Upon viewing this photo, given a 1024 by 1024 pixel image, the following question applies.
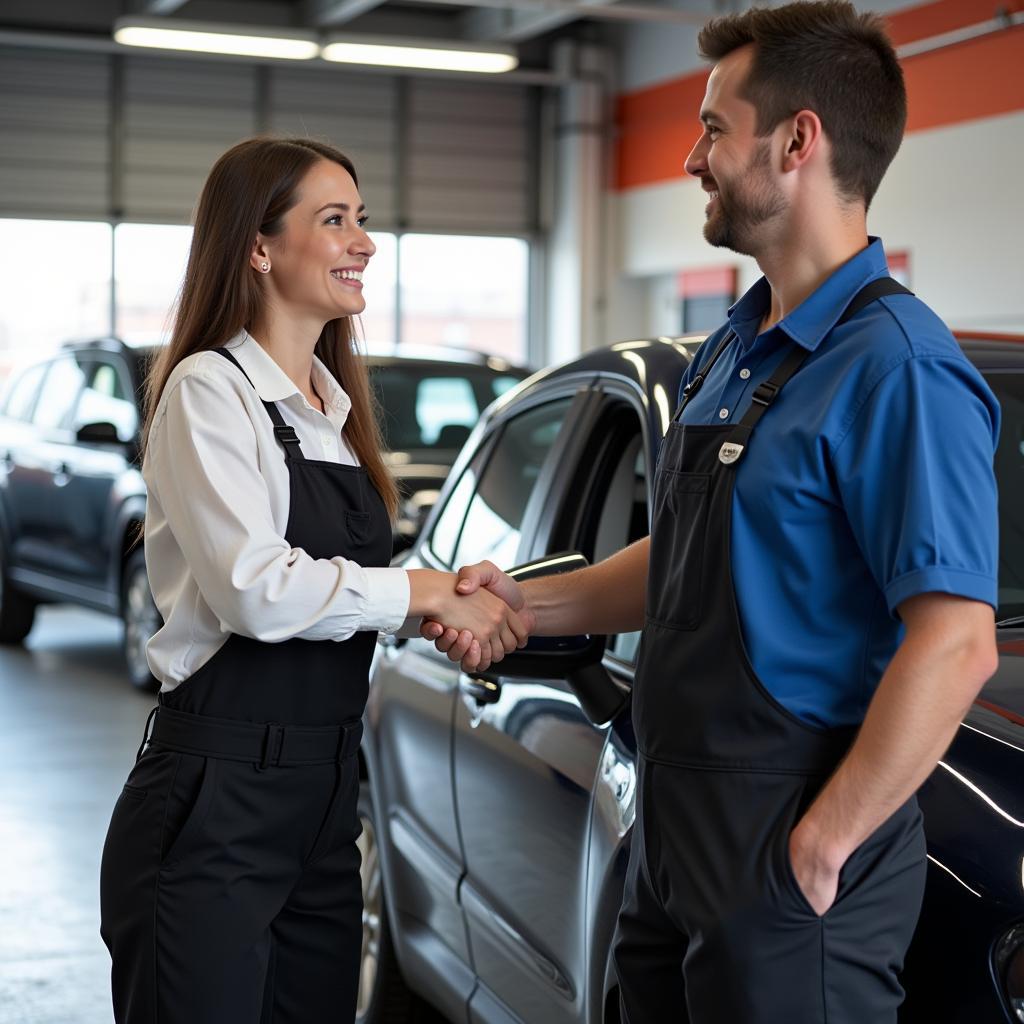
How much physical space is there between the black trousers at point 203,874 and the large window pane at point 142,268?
13.3m

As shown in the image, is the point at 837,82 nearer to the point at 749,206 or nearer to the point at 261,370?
the point at 749,206

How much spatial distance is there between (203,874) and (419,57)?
41.9 ft

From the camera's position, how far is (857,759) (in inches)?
61.4

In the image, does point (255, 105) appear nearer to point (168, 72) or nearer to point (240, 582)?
point (168, 72)

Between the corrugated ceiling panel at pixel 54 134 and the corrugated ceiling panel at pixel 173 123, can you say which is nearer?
the corrugated ceiling panel at pixel 54 134

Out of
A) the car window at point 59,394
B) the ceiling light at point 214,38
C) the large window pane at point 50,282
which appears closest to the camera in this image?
the car window at point 59,394

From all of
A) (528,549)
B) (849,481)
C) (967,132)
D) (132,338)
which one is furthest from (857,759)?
(967,132)

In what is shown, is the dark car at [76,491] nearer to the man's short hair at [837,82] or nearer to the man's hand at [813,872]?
the man's short hair at [837,82]

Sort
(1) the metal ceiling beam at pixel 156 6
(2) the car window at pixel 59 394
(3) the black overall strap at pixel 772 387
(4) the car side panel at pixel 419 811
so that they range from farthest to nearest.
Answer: (1) the metal ceiling beam at pixel 156 6 → (2) the car window at pixel 59 394 → (4) the car side panel at pixel 419 811 → (3) the black overall strap at pixel 772 387

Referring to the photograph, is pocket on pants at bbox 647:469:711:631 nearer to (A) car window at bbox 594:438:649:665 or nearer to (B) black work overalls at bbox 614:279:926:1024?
(B) black work overalls at bbox 614:279:926:1024

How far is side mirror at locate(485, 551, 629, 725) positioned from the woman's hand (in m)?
0.03

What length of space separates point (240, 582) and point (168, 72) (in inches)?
542

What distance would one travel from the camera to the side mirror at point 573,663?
235 cm

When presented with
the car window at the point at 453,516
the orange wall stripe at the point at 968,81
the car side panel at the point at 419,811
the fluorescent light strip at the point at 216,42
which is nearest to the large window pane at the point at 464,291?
the fluorescent light strip at the point at 216,42
